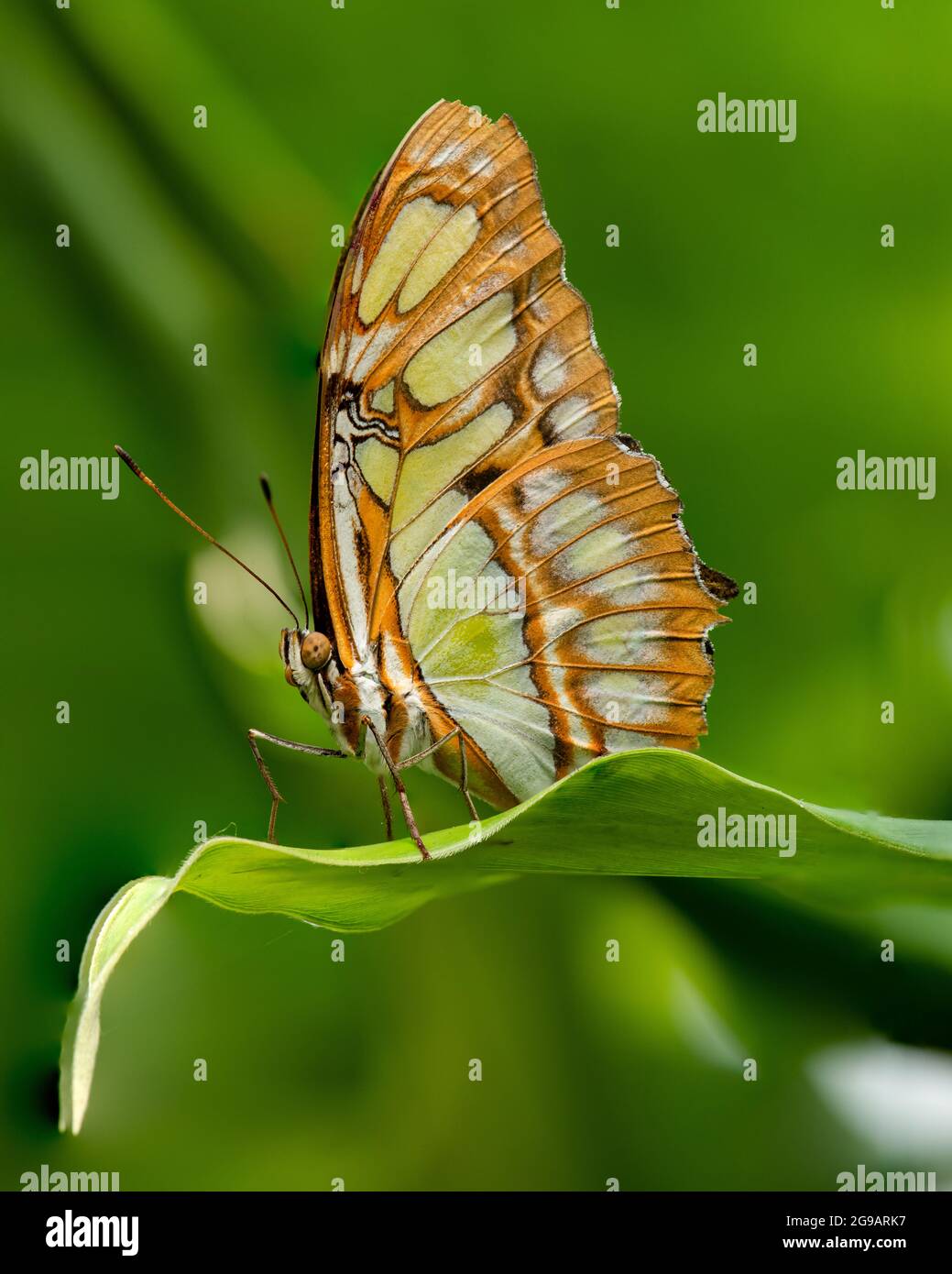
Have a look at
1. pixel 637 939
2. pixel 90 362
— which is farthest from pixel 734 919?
pixel 90 362

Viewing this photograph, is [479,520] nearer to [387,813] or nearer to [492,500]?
[492,500]
